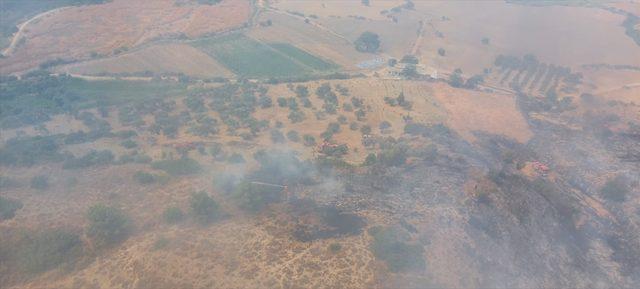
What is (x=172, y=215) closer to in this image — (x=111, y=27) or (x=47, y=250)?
(x=47, y=250)

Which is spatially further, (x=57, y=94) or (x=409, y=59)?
(x=409, y=59)

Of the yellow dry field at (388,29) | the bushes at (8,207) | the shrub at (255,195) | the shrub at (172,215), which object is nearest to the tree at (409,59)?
the yellow dry field at (388,29)

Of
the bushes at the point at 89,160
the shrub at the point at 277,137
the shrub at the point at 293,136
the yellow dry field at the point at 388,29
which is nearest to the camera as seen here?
the bushes at the point at 89,160

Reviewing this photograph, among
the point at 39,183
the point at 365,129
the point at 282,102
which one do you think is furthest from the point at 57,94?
the point at 365,129

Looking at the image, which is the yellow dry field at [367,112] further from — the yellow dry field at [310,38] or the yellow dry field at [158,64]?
the yellow dry field at [158,64]

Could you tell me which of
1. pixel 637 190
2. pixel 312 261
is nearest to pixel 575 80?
pixel 637 190

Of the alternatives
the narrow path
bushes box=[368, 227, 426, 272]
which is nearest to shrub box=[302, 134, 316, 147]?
bushes box=[368, 227, 426, 272]

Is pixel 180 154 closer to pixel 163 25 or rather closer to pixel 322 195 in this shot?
pixel 322 195
